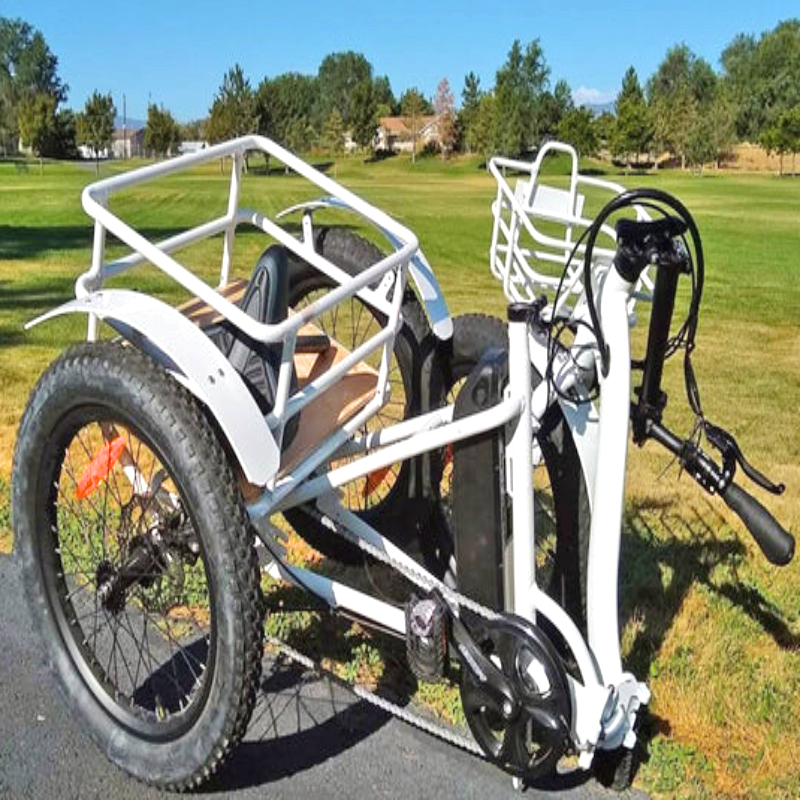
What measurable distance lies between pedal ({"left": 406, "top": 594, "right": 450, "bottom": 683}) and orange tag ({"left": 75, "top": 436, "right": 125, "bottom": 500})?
36.3 inches

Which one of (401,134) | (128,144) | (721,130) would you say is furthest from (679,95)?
(128,144)

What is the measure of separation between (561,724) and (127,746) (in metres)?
1.17

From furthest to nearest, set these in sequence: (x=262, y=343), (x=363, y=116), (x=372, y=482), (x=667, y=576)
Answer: (x=363, y=116)
(x=667, y=576)
(x=372, y=482)
(x=262, y=343)

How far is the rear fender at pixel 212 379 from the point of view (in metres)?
2.56

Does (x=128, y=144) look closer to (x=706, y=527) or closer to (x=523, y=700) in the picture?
(x=706, y=527)

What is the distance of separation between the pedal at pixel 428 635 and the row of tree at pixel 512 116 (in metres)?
70.9

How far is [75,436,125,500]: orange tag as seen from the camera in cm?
300

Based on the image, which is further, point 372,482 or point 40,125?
point 40,125

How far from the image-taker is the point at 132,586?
319 centimetres

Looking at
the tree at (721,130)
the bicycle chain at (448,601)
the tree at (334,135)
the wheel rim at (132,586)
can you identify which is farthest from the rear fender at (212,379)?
the tree at (334,135)

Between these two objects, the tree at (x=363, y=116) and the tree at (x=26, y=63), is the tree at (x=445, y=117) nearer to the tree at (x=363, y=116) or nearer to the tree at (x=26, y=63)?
the tree at (x=363, y=116)

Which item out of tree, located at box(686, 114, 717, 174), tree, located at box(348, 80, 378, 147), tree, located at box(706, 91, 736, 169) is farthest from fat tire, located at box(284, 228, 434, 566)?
tree, located at box(348, 80, 378, 147)

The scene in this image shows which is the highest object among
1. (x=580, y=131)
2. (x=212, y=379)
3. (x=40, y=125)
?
(x=580, y=131)

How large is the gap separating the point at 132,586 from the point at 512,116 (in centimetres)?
7856
